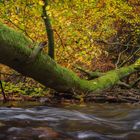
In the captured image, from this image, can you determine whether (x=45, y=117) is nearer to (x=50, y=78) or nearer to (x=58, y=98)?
(x=50, y=78)

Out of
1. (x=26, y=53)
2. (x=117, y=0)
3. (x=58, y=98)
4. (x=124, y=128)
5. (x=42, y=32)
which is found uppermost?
(x=117, y=0)

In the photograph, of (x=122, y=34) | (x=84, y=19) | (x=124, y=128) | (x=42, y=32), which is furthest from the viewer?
(x=122, y=34)

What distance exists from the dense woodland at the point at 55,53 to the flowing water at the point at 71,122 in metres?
0.66

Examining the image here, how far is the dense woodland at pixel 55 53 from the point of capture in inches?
275

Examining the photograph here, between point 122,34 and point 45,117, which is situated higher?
point 122,34

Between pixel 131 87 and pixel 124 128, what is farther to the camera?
pixel 131 87

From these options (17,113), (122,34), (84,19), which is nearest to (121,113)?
(17,113)

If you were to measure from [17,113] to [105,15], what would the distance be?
1130 centimetres

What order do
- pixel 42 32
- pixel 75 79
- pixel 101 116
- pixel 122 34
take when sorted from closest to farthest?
pixel 101 116 < pixel 75 79 < pixel 42 32 < pixel 122 34

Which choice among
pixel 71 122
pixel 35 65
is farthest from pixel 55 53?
pixel 71 122

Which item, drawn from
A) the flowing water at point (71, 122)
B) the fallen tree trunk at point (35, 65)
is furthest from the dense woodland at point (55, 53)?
the flowing water at point (71, 122)

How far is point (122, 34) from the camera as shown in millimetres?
20875

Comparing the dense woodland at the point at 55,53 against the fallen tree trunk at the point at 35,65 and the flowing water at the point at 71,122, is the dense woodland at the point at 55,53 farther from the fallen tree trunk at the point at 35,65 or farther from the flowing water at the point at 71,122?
the flowing water at the point at 71,122

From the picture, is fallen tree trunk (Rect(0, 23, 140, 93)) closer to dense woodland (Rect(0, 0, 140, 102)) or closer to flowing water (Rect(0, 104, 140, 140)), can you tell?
dense woodland (Rect(0, 0, 140, 102))
